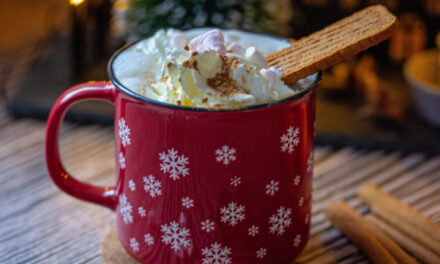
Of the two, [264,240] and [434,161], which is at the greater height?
[264,240]

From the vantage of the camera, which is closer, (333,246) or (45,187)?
(333,246)

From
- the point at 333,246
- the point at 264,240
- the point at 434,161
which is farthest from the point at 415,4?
the point at 264,240

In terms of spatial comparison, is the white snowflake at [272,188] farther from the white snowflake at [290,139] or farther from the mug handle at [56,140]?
the mug handle at [56,140]

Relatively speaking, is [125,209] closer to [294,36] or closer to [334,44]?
[334,44]

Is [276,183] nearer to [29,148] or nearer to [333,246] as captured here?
[333,246]

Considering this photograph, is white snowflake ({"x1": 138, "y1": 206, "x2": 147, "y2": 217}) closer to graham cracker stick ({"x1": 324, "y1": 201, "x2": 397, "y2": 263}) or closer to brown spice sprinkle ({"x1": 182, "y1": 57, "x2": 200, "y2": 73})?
brown spice sprinkle ({"x1": 182, "y1": 57, "x2": 200, "y2": 73})

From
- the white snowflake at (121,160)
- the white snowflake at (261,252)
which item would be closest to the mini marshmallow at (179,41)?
the white snowflake at (121,160)
